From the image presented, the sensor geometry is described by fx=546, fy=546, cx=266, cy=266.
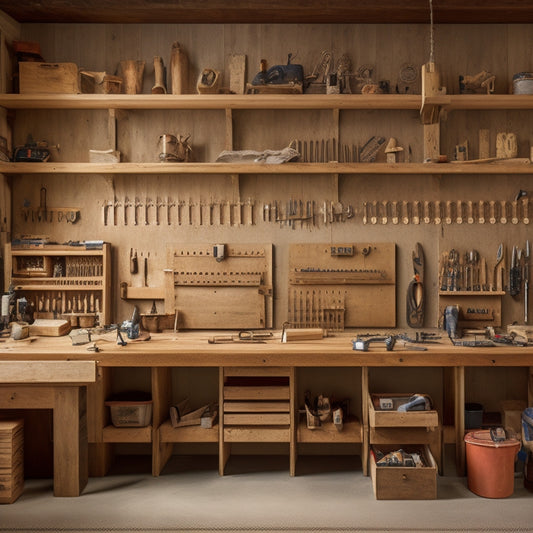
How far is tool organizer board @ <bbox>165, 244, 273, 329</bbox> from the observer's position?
4.58 metres

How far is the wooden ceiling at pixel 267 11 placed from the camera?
4246mm

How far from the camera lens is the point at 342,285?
15.0 feet

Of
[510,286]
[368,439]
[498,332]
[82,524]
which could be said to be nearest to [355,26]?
[510,286]

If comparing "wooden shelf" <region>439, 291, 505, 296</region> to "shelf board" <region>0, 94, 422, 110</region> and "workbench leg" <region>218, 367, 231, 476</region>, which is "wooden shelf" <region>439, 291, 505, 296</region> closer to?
"shelf board" <region>0, 94, 422, 110</region>

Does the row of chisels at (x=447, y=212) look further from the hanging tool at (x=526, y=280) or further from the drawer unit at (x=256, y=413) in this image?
the drawer unit at (x=256, y=413)

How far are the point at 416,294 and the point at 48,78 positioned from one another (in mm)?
3480

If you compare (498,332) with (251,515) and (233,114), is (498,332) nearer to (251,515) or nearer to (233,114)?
(251,515)

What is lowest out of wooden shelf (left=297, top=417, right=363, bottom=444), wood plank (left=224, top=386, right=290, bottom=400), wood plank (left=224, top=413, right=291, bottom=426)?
wooden shelf (left=297, top=417, right=363, bottom=444)

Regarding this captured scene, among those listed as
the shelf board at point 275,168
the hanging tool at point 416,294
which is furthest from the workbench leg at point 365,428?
the shelf board at point 275,168

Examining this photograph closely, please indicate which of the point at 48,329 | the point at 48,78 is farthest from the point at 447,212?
the point at 48,78

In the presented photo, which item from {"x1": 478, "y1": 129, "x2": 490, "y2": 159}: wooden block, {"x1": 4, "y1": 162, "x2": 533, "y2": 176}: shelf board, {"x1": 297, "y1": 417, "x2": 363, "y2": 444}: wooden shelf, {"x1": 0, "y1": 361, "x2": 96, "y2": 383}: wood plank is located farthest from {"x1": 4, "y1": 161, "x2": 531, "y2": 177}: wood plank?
{"x1": 297, "y1": 417, "x2": 363, "y2": 444}: wooden shelf

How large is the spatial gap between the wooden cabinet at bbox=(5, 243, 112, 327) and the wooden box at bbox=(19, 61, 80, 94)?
127 centimetres

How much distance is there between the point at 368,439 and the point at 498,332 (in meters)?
1.46

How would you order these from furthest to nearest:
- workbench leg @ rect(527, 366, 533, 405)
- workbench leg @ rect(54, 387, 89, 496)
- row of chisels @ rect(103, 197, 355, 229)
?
row of chisels @ rect(103, 197, 355, 229)
workbench leg @ rect(527, 366, 533, 405)
workbench leg @ rect(54, 387, 89, 496)
